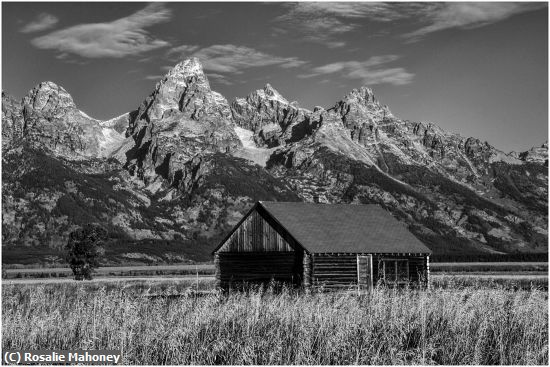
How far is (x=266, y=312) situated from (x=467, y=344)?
4951 mm

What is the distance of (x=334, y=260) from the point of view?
4531 centimetres

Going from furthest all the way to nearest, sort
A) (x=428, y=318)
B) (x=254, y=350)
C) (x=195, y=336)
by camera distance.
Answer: (x=428, y=318)
(x=195, y=336)
(x=254, y=350)

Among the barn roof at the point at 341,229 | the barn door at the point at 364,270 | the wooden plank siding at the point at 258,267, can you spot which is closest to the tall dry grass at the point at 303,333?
the barn roof at the point at 341,229

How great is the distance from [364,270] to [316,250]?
13.4ft

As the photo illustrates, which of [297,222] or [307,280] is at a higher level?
[297,222]

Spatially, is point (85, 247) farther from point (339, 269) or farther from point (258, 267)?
point (339, 269)

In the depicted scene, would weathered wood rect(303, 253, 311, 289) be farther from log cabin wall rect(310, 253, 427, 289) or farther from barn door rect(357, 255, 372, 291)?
barn door rect(357, 255, 372, 291)

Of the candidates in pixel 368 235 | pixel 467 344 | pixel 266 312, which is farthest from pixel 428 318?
pixel 368 235

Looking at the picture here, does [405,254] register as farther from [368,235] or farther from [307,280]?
[307,280]

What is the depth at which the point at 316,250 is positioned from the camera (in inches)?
1716

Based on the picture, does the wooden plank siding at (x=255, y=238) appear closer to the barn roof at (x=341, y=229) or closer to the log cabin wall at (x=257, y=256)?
the log cabin wall at (x=257, y=256)

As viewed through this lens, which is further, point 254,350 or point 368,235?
point 368,235

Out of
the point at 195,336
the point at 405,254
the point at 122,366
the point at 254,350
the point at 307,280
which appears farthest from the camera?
the point at 405,254

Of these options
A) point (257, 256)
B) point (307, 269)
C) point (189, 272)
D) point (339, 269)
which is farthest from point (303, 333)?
point (189, 272)
